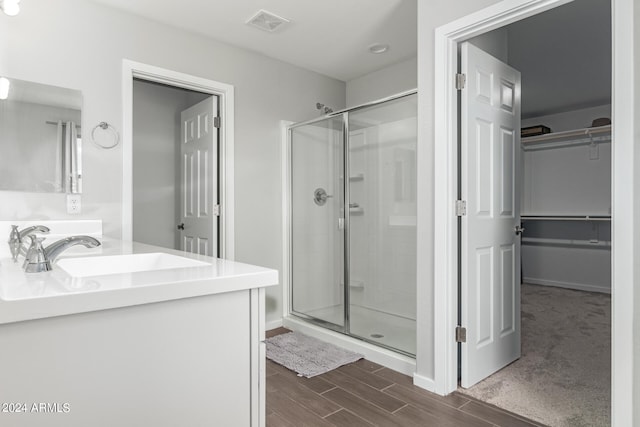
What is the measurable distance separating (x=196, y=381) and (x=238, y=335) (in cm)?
14

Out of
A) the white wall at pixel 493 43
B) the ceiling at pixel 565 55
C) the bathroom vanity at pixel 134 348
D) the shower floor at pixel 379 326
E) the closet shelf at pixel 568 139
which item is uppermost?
the ceiling at pixel 565 55

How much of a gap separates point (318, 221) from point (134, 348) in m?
2.65

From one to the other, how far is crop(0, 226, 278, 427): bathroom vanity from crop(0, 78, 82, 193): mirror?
1420 mm

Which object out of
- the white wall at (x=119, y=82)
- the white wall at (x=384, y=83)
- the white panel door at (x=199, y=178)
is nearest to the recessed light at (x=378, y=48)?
the white wall at (x=384, y=83)

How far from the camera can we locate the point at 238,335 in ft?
3.20

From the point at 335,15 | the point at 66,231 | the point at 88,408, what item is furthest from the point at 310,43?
the point at 88,408

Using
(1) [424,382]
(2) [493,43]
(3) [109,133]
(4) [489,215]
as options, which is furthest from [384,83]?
(1) [424,382]

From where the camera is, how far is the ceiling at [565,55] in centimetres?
284

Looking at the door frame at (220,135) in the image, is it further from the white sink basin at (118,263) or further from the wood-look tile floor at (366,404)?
the wood-look tile floor at (366,404)

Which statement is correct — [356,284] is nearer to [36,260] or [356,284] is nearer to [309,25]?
[309,25]

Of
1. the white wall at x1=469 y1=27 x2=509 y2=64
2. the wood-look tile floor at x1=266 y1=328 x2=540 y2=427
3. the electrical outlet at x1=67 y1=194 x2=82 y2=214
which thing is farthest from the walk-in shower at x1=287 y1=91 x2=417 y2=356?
the electrical outlet at x1=67 y1=194 x2=82 y2=214

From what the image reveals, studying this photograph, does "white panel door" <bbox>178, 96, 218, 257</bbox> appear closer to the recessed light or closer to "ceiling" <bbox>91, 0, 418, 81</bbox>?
"ceiling" <bbox>91, 0, 418, 81</bbox>

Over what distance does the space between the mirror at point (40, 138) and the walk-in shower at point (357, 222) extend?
174cm

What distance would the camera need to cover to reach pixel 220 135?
319 cm
